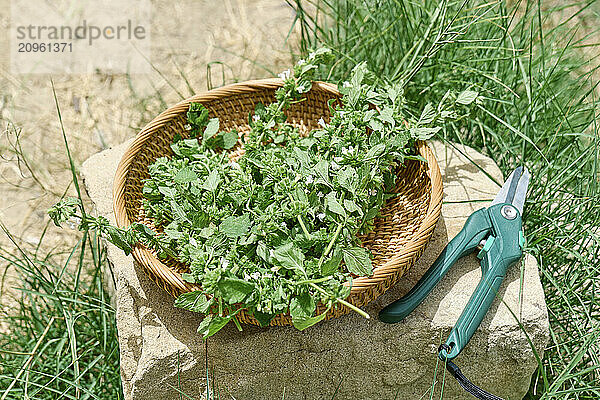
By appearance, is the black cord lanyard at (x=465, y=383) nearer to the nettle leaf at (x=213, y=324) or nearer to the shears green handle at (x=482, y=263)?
the shears green handle at (x=482, y=263)

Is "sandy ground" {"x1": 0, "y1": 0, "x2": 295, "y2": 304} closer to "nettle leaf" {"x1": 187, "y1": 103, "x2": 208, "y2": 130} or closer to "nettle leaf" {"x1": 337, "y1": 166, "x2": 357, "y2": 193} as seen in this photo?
"nettle leaf" {"x1": 187, "y1": 103, "x2": 208, "y2": 130}

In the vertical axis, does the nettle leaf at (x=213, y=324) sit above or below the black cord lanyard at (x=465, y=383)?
above

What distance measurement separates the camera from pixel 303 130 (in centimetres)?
161

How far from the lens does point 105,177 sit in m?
1.59

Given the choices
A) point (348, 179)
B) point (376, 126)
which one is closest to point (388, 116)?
point (376, 126)

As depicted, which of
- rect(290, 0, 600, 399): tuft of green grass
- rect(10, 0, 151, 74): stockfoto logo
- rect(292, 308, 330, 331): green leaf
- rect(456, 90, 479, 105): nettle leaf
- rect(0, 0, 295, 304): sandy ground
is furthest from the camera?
rect(10, 0, 151, 74): stockfoto logo

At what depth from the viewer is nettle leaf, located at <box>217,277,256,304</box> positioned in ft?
3.70

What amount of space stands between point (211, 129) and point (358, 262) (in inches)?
19.0

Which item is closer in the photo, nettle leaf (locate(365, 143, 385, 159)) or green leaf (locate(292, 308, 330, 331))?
green leaf (locate(292, 308, 330, 331))

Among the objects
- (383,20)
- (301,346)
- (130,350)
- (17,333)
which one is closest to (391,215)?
(301,346)

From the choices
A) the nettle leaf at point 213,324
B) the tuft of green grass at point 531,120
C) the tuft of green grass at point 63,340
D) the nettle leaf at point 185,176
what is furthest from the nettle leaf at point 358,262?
the tuft of green grass at point 63,340

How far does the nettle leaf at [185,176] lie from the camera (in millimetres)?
1338

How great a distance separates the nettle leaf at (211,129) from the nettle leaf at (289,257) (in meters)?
0.40

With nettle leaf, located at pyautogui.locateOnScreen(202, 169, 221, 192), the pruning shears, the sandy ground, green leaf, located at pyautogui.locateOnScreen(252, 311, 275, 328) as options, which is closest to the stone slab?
the pruning shears
